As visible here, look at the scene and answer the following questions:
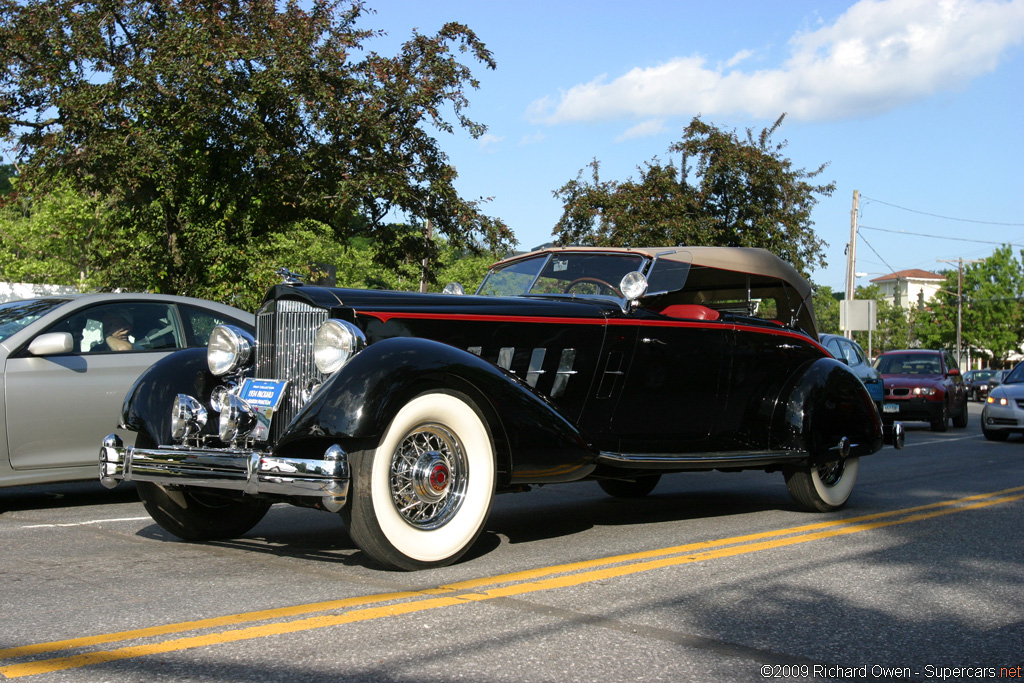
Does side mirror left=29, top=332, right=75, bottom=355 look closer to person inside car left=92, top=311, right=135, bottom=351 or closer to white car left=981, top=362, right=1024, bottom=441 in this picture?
person inside car left=92, top=311, right=135, bottom=351

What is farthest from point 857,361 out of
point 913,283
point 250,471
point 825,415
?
→ point 913,283

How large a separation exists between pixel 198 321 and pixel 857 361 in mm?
12817

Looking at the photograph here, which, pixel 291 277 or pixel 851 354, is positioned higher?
pixel 291 277

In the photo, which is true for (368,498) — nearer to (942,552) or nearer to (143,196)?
(942,552)

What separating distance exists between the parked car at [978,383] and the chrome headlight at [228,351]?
1642 inches

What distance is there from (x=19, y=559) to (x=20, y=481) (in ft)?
6.48

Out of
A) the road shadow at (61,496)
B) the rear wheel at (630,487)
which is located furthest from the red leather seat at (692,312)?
the road shadow at (61,496)

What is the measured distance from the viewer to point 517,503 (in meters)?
7.36

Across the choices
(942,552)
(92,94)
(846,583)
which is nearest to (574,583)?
(846,583)

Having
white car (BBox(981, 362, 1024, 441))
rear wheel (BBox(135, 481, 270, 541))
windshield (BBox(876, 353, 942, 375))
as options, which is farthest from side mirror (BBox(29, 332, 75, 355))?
windshield (BBox(876, 353, 942, 375))

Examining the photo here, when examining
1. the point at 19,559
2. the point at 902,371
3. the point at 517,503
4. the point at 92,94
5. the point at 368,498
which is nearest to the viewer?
the point at 368,498

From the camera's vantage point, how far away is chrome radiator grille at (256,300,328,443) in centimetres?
496

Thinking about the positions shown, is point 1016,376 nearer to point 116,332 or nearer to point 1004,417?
point 1004,417

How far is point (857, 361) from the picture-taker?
17.0m
